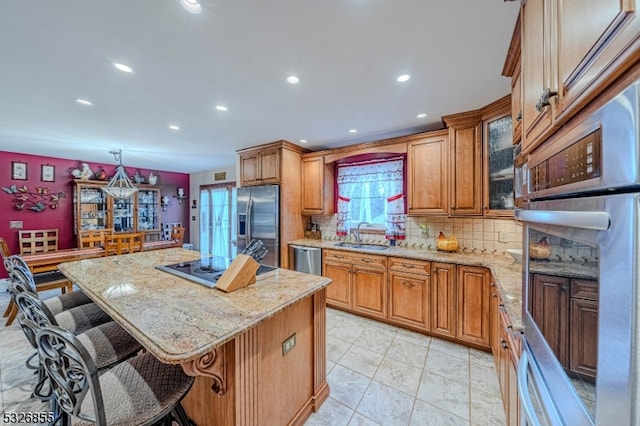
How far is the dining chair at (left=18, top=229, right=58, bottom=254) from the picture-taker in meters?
4.18

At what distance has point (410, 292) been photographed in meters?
2.83

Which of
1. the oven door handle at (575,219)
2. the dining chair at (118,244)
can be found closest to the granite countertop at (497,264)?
the oven door handle at (575,219)

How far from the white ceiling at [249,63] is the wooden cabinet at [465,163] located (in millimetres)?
162

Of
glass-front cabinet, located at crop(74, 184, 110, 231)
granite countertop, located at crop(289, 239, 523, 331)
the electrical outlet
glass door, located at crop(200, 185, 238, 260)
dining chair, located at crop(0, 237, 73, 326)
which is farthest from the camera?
glass door, located at crop(200, 185, 238, 260)

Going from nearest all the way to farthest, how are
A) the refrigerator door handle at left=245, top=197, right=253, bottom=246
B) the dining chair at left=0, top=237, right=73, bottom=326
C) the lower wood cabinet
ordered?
the lower wood cabinet
the dining chair at left=0, top=237, right=73, bottom=326
the refrigerator door handle at left=245, top=197, right=253, bottom=246

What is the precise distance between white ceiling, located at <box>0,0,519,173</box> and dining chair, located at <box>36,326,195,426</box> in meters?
1.65

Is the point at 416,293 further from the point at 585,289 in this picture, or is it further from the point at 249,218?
the point at 249,218

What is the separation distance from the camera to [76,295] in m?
2.15

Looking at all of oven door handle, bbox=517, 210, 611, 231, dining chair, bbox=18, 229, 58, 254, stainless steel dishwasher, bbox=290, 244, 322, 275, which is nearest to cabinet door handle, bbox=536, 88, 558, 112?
oven door handle, bbox=517, 210, 611, 231

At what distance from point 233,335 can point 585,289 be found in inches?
44.8

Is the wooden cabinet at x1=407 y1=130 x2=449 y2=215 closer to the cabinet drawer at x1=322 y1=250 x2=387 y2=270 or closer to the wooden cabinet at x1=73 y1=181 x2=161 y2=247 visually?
the cabinet drawer at x1=322 y1=250 x2=387 y2=270

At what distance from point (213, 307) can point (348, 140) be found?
10.3 feet

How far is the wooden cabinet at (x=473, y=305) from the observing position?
2.40 metres

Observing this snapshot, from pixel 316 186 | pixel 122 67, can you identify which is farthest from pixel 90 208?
pixel 316 186
